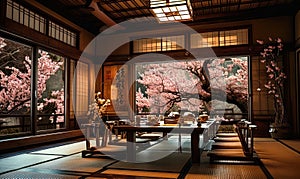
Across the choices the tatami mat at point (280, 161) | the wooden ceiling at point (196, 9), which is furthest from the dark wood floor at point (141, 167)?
the wooden ceiling at point (196, 9)

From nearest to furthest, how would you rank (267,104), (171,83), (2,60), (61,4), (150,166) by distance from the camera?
1. (150,166)
2. (61,4)
3. (267,104)
4. (2,60)
5. (171,83)

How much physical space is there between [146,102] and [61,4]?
5376 mm

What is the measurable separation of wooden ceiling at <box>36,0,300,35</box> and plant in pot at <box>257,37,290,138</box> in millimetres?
759

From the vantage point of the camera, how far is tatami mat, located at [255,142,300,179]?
110 inches

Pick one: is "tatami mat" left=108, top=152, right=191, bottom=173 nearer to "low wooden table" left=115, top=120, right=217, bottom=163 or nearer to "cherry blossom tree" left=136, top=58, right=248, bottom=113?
"low wooden table" left=115, top=120, right=217, bottom=163

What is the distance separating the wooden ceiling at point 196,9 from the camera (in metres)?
5.90

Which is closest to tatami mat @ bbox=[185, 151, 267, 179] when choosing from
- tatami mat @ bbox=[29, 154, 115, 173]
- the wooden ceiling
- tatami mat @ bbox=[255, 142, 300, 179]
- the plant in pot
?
tatami mat @ bbox=[255, 142, 300, 179]

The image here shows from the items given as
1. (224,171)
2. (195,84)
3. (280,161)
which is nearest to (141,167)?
(224,171)

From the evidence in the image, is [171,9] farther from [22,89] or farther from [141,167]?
[22,89]

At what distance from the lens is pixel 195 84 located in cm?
945

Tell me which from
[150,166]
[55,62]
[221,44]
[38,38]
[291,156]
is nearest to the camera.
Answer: [150,166]

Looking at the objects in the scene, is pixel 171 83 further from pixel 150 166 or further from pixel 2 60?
pixel 150 166

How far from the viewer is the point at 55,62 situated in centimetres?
864

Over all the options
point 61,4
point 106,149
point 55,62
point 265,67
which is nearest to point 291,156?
point 106,149
